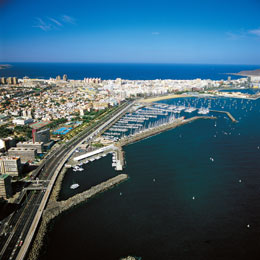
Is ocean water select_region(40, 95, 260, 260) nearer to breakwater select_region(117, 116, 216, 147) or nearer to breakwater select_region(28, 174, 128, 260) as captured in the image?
breakwater select_region(28, 174, 128, 260)

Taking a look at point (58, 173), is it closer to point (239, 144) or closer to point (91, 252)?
point (91, 252)

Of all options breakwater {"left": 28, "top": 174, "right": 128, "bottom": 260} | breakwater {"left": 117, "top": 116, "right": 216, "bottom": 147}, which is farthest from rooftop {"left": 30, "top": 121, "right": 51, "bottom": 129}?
breakwater {"left": 28, "top": 174, "right": 128, "bottom": 260}

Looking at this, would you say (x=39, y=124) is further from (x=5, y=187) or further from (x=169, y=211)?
(x=169, y=211)

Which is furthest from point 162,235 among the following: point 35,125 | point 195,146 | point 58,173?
point 35,125

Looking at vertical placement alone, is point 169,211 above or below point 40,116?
below

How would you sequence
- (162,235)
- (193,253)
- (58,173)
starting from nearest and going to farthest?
(193,253) → (162,235) → (58,173)

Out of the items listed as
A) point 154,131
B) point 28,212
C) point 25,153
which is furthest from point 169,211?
point 154,131
